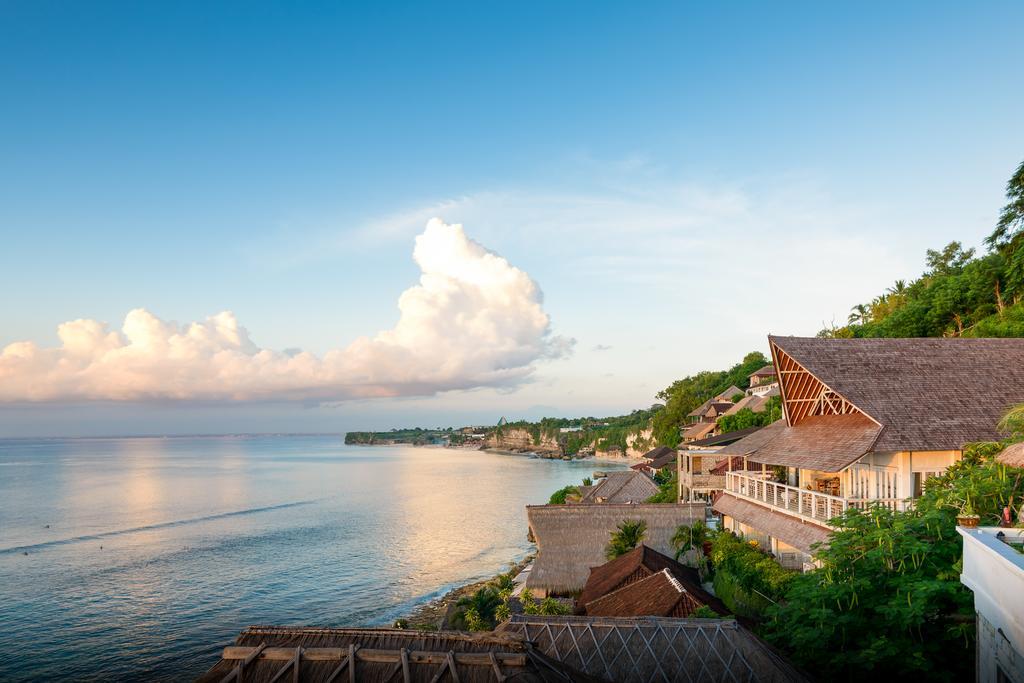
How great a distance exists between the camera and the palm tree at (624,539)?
22.8m

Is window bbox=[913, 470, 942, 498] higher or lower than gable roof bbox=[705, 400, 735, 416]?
lower

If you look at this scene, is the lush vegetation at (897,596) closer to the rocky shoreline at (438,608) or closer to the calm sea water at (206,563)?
the rocky shoreline at (438,608)

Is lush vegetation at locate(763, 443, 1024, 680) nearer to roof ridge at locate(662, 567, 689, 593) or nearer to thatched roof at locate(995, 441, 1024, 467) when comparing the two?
thatched roof at locate(995, 441, 1024, 467)

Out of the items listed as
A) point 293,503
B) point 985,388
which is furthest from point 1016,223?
point 293,503

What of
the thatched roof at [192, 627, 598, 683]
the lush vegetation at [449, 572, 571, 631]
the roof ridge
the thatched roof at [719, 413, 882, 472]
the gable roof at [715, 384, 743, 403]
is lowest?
the lush vegetation at [449, 572, 571, 631]

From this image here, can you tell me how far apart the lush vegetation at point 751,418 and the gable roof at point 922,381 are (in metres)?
23.5

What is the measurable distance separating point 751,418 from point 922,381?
28791 mm

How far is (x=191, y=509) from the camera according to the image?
63938 mm

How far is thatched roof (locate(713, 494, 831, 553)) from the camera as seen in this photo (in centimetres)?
1650

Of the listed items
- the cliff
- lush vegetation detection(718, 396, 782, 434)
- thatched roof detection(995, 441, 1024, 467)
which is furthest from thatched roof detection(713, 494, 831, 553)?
the cliff

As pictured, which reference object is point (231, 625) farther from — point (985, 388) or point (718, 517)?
point (985, 388)

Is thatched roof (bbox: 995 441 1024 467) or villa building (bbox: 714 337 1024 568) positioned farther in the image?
villa building (bbox: 714 337 1024 568)

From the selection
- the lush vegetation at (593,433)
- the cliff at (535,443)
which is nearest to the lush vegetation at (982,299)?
the lush vegetation at (593,433)

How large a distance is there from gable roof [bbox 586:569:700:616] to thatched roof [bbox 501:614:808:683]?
8.04 ft
